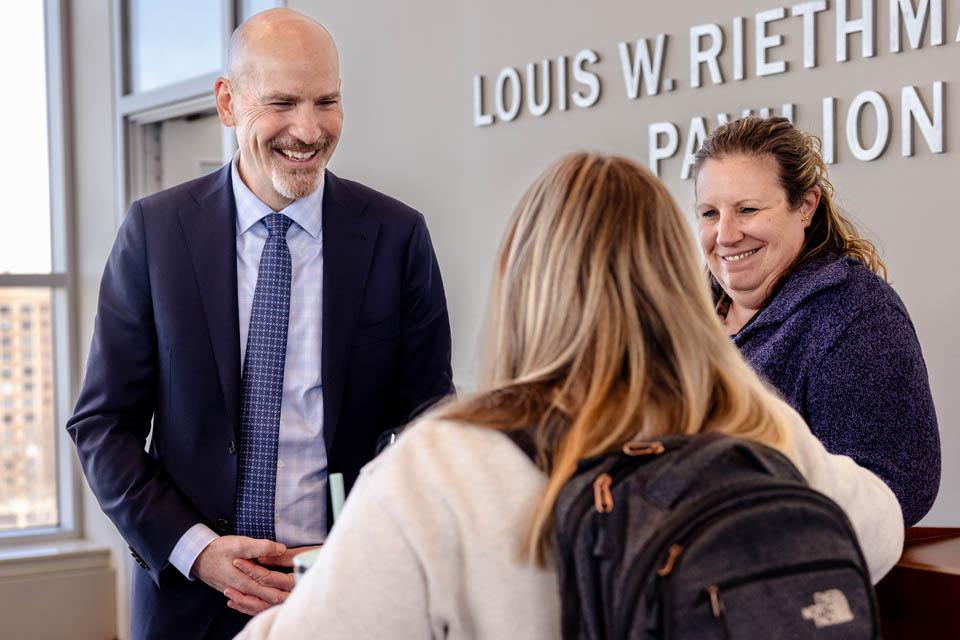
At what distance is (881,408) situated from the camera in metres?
1.67

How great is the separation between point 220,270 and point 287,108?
1.04 ft

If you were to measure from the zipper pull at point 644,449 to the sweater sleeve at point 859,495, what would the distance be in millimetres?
209

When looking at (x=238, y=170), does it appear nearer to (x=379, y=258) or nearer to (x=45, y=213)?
(x=379, y=258)

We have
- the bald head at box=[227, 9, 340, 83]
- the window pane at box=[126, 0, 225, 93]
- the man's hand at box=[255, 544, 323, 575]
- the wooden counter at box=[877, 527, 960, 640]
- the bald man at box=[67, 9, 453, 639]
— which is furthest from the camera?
the window pane at box=[126, 0, 225, 93]

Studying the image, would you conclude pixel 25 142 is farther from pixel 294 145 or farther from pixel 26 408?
pixel 294 145

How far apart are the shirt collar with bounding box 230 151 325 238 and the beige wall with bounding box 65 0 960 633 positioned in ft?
2.16

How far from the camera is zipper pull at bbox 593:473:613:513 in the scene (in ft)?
3.21

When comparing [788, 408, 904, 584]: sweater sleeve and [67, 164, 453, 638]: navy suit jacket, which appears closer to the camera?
[788, 408, 904, 584]: sweater sleeve

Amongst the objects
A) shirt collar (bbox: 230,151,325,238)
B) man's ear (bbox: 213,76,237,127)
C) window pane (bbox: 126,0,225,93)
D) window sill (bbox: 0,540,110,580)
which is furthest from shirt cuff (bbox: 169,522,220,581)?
window sill (bbox: 0,540,110,580)

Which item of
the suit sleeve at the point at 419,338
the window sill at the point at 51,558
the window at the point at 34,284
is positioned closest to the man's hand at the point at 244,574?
the suit sleeve at the point at 419,338

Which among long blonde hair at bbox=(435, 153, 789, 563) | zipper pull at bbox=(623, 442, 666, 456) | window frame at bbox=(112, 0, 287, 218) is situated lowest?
zipper pull at bbox=(623, 442, 666, 456)

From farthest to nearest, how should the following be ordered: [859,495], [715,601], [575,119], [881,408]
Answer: [575,119]
[881,408]
[859,495]
[715,601]

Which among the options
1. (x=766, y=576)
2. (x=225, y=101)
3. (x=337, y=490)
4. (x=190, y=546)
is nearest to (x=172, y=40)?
(x=225, y=101)

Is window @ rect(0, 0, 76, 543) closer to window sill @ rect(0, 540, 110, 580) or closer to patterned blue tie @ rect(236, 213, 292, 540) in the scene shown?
window sill @ rect(0, 540, 110, 580)
